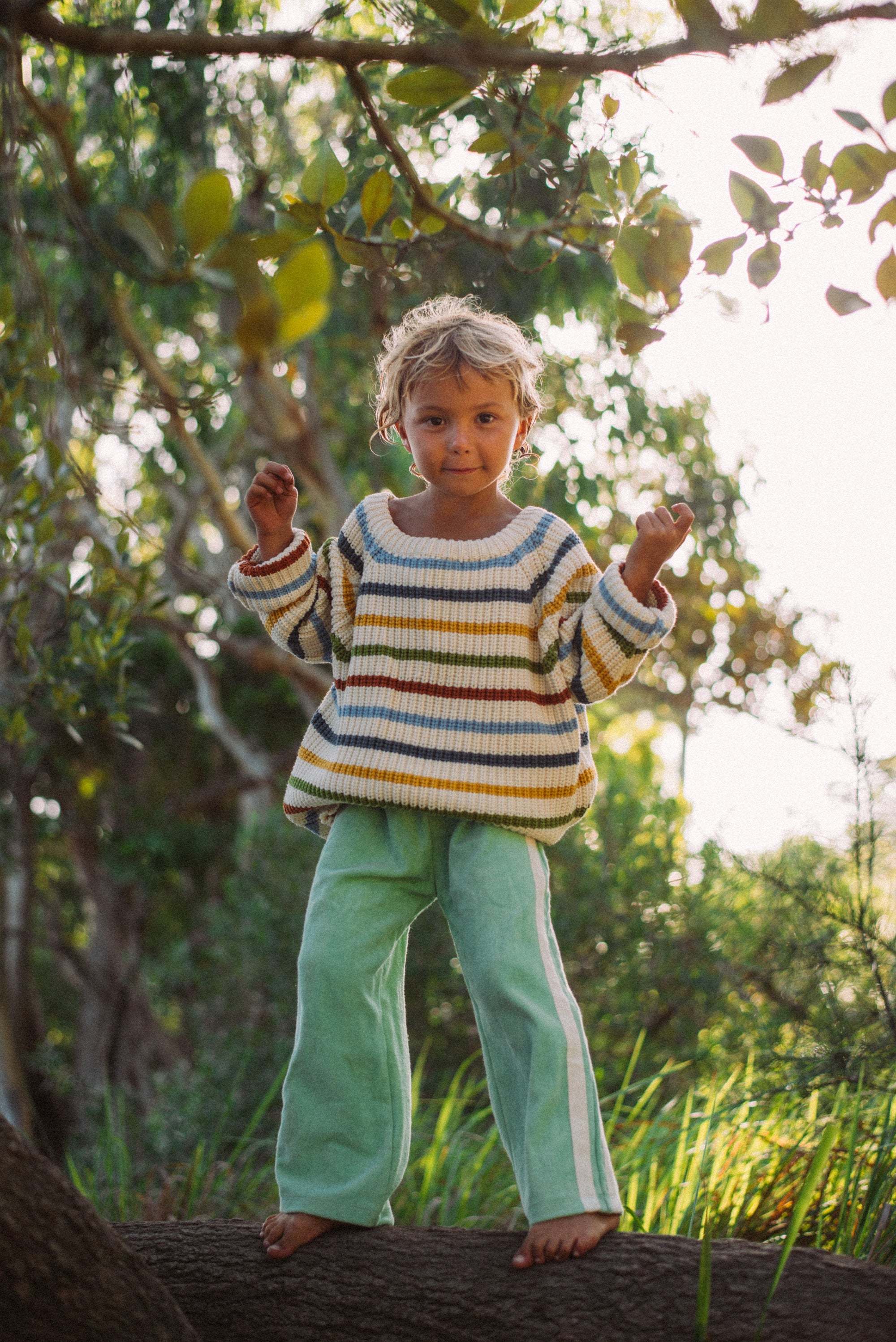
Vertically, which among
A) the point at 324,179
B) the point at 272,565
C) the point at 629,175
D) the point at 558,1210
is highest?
the point at 629,175

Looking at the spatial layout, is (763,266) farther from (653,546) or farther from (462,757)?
(462,757)

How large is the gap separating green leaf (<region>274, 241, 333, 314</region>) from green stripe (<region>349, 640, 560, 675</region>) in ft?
3.99

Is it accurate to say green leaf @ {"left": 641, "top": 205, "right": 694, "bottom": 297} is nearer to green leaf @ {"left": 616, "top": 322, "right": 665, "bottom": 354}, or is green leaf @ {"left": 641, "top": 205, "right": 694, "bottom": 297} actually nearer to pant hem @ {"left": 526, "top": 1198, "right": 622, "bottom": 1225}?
green leaf @ {"left": 616, "top": 322, "right": 665, "bottom": 354}

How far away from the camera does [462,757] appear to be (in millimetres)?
2072

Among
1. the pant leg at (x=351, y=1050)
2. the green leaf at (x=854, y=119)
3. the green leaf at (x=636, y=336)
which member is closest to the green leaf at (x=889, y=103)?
the green leaf at (x=854, y=119)

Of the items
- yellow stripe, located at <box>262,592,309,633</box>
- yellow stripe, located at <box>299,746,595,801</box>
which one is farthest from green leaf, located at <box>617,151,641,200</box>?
yellow stripe, located at <box>299,746,595,801</box>

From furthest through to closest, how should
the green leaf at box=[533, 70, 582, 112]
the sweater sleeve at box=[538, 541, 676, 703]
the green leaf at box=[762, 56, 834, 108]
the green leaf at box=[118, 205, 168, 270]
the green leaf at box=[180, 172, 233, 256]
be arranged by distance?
the sweater sleeve at box=[538, 541, 676, 703]
the green leaf at box=[533, 70, 582, 112]
the green leaf at box=[762, 56, 834, 108]
the green leaf at box=[118, 205, 168, 270]
the green leaf at box=[180, 172, 233, 256]

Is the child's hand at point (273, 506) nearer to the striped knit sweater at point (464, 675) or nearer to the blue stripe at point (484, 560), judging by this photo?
the striped knit sweater at point (464, 675)

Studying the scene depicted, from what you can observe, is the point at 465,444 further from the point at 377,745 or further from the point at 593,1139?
the point at 593,1139

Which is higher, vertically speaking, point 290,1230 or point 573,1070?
point 573,1070

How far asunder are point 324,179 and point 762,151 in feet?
2.22

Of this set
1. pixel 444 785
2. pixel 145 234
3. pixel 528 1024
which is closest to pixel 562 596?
pixel 444 785

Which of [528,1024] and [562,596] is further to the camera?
[562,596]

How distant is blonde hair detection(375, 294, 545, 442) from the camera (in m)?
2.09
